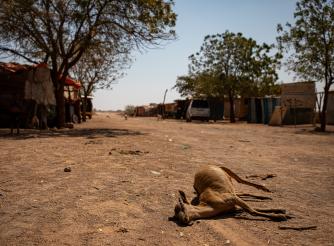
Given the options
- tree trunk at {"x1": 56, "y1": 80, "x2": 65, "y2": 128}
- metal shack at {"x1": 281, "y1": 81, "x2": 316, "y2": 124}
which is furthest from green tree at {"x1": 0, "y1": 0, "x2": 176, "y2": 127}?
metal shack at {"x1": 281, "y1": 81, "x2": 316, "y2": 124}

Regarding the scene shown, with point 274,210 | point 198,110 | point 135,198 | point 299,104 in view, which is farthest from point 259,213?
point 198,110

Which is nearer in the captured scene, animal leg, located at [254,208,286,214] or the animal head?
the animal head

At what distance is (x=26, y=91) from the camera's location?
15.8 m

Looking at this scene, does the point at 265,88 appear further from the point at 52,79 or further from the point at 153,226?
the point at 153,226

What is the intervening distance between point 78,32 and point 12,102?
13.8ft

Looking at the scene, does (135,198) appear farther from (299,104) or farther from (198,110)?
(198,110)

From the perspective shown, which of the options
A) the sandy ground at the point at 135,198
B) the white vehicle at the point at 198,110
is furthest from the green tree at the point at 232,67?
the sandy ground at the point at 135,198

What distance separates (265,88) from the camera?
43688 millimetres

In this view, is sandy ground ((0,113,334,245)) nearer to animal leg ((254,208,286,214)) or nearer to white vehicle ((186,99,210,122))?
animal leg ((254,208,286,214))

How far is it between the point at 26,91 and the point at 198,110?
1843 centimetres

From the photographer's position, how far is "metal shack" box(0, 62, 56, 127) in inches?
626

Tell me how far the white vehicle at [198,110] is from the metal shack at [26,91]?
657 inches

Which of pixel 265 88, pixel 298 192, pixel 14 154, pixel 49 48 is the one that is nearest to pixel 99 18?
pixel 49 48

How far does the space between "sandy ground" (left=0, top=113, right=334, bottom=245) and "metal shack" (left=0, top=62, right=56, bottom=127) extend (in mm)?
7285
